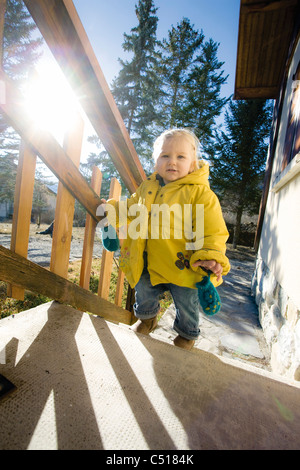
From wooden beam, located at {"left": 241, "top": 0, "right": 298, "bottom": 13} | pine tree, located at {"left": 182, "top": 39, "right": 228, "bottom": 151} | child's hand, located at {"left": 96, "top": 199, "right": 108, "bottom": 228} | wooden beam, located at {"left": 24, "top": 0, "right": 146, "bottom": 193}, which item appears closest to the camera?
wooden beam, located at {"left": 24, "top": 0, "right": 146, "bottom": 193}

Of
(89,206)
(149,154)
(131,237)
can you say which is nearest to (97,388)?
(131,237)

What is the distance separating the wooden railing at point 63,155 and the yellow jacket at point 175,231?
0.37m

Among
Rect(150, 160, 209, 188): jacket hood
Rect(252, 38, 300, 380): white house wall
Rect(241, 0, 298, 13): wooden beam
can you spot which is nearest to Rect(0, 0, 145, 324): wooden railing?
Rect(150, 160, 209, 188): jacket hood

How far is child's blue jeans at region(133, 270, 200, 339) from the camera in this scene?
1.55 meters

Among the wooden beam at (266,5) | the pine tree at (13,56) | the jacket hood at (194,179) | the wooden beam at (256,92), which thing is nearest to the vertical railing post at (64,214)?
the jacket hood at (194,179)

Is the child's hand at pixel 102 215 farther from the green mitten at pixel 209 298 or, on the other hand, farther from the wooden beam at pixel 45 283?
the green mitten at pixel 209 298

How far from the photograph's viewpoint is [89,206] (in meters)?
1.64

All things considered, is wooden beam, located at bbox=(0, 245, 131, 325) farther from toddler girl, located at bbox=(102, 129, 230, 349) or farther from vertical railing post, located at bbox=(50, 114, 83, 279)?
toddler girl, located at bbox=(102, 129, 230, 349)

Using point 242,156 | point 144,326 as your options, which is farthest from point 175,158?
point 242,156

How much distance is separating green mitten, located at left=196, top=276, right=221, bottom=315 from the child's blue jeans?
0.25 metres

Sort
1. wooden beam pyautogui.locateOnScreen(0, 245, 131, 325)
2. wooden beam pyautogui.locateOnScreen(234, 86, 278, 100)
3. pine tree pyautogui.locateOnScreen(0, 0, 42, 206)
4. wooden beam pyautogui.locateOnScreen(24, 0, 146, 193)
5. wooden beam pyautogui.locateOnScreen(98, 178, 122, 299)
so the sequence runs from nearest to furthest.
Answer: wooden beam pyautogui.locateOnScreen(24, 0, 146, 193) < wooden beam pyautogui.locateOnScreen(0, 245, 131, 325) < wooden beam pyautogui.locateOnScreen(98, 178, 122, 299) < wooden beam pyautogui.locateOnScreen(234, 86, 278, 100) < pine tree pyautogui.locateOnScreen(0, 0, 42, 206)

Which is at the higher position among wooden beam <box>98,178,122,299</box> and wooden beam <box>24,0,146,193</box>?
wooden beam <box>24,0,146,193</box>

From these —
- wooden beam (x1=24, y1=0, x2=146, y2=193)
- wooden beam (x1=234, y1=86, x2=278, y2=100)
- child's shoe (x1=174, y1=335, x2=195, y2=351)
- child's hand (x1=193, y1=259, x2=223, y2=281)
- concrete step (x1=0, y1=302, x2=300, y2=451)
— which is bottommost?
child's shoe (x1=174, y1=335, x2=195, y2=351)
